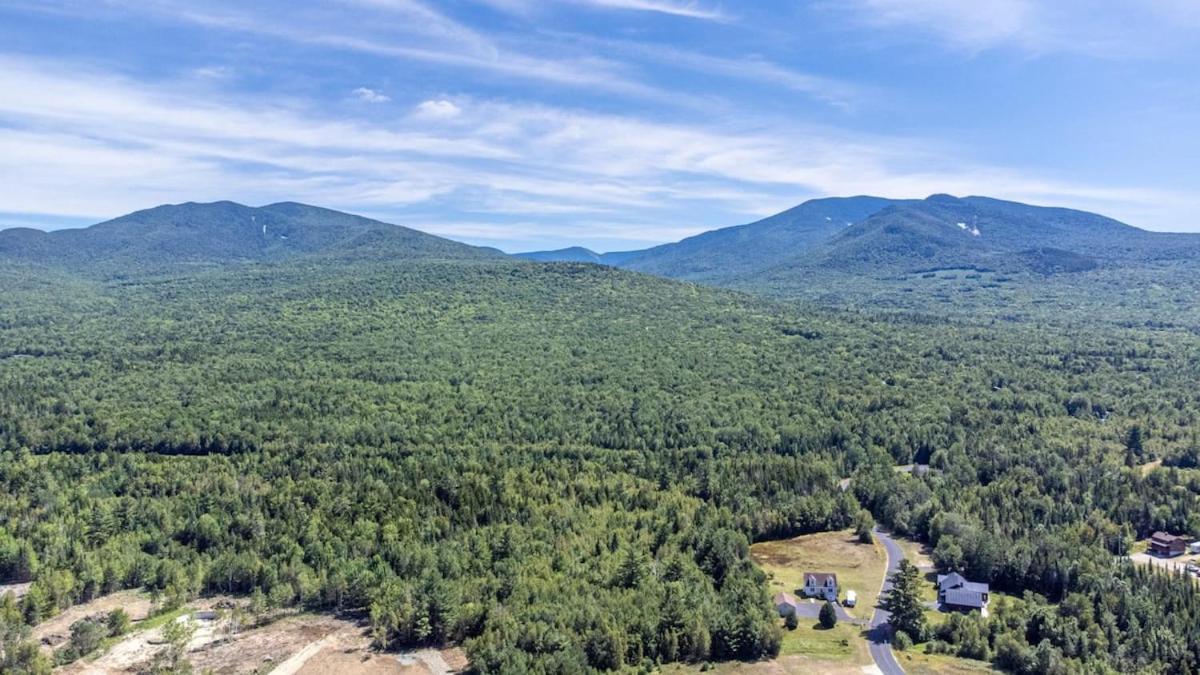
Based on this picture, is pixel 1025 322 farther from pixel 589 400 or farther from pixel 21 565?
pixel 21 565

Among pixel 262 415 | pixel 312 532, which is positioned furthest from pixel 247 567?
pixel 262 415

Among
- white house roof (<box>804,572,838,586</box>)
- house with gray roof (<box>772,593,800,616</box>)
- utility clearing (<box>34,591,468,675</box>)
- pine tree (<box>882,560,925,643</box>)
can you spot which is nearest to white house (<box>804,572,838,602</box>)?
white house roof (<box>804,572,838,586</box>)

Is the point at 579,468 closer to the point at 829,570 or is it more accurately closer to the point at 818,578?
the point at 829,570

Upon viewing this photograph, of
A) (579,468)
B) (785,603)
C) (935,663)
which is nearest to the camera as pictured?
(935,663)

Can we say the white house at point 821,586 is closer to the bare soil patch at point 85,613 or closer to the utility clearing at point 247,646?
the utility clearing at point 247,646

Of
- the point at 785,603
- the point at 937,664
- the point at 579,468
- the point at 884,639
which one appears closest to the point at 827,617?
the point at 785,603

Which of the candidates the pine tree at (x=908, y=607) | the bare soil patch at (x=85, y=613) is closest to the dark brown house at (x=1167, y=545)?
the pine tree at (x=908, y=607)
